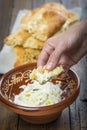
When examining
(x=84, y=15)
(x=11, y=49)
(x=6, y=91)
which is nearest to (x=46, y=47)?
(x=6, y=91)

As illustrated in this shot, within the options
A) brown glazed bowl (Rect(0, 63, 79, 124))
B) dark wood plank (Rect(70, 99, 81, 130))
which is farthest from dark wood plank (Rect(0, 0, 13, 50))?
dark wood plank (Rect(70, 99, 81, 130))

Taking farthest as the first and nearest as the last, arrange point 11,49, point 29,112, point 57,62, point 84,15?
point 84,15
point 11,49
point 57,62
point 29,112

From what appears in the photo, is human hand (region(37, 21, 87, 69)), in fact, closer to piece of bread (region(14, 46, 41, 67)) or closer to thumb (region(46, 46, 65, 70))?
thumb (region(46, 46, 65, 70))

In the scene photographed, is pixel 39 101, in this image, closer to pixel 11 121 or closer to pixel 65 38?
pixel 11 121

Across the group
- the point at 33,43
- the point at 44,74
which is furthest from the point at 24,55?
the point at 44,74

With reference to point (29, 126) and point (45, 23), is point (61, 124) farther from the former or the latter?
point (45, 23)

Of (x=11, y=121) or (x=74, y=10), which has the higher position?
(x=74, y=10)
